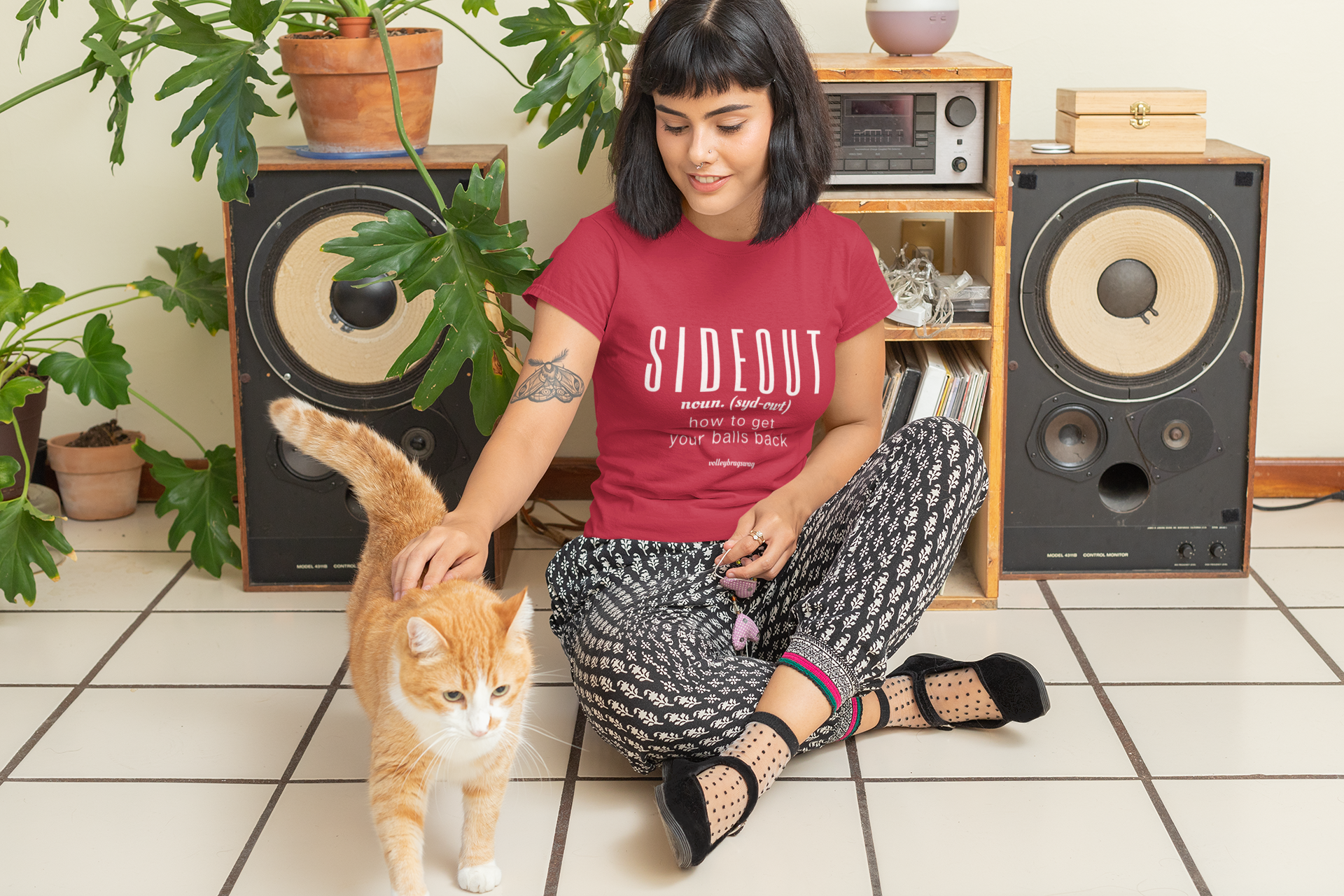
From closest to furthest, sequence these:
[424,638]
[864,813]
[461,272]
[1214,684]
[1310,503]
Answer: [424,638], [864,813], [461,272], [1214,684], [1310,503]

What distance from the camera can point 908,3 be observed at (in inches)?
83.0

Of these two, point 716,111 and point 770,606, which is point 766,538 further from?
point 716,111

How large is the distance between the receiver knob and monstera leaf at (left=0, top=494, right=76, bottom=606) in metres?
1.62

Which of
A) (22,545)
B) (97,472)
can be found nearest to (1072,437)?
(22,545)

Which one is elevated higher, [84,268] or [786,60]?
[786,60]

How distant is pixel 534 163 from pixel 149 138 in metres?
0.79

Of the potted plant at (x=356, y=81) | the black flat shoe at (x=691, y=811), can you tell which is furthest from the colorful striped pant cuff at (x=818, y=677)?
the potted plant at (x=356, y=81)

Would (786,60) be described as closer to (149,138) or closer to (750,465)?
(750,465)

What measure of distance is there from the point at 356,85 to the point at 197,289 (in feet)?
1.96

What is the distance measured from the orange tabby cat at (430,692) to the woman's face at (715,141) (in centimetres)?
55

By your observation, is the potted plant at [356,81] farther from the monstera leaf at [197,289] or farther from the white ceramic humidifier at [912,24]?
the white ceramic humidifier at [912,24]

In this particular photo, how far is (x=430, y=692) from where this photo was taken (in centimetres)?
128

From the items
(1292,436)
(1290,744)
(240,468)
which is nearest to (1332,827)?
(1290,744)

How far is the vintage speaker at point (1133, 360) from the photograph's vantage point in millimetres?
2178
